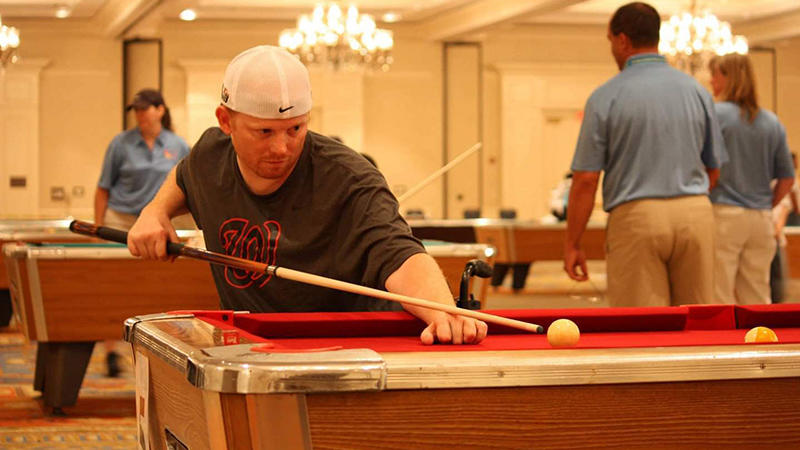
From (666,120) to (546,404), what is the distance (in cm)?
263

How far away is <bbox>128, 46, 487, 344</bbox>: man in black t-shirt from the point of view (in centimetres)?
222

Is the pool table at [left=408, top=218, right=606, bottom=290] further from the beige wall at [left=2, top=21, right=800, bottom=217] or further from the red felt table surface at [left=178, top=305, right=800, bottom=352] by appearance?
the red felt table surface at [left=178, top=305, right=800, bottom=352]

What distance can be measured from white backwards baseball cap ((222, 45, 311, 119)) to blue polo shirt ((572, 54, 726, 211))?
1.98m

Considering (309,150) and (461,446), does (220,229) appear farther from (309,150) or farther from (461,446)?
(461,446)

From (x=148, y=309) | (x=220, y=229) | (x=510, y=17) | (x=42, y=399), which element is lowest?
(x=42, y=399)

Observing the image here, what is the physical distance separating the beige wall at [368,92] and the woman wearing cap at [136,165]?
6760 mm

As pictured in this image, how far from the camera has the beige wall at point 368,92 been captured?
13930 mm

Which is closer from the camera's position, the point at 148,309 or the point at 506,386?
the point at 506,386

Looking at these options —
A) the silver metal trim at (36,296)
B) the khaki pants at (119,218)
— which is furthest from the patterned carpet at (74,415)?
the khaki pants at (119,218)

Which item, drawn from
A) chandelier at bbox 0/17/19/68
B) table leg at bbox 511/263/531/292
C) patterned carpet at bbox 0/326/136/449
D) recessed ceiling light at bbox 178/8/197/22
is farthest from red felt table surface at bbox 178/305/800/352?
recessed ceiling light at bbox 178/8/197/22

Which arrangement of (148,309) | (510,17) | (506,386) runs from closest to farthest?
(506,386)
(148,309)
(510,17)

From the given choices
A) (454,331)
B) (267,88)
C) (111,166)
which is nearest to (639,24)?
(267,88)

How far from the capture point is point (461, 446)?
152cm

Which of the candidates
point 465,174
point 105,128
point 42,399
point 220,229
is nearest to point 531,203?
point 465,174
